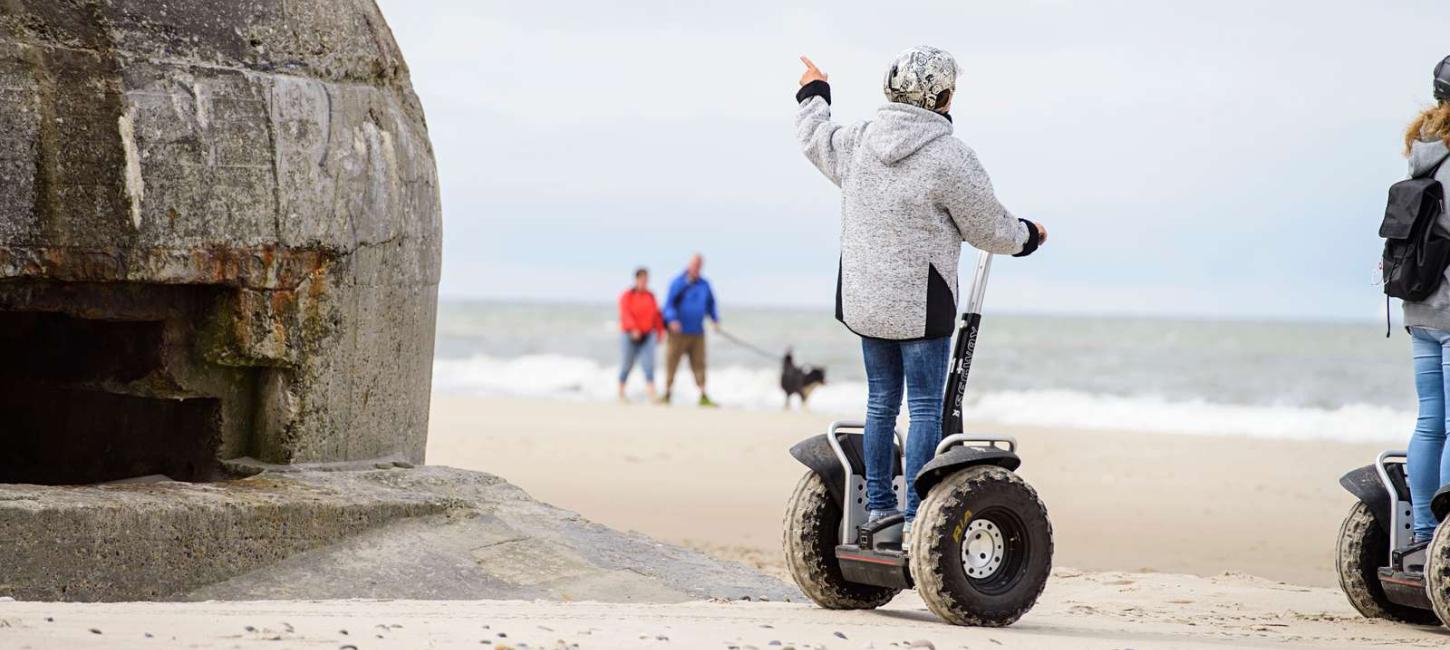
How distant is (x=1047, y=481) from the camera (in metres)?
12.6

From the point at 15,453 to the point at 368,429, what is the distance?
2.08m

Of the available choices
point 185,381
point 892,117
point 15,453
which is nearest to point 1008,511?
point 892,117

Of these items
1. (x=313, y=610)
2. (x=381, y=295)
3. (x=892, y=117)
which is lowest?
(x=313, y=610)

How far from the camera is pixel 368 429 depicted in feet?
21.4

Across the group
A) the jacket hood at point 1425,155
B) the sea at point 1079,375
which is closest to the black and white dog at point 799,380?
the sea at point 1079,375

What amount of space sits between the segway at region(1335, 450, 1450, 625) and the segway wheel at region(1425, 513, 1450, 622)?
16 centimetres

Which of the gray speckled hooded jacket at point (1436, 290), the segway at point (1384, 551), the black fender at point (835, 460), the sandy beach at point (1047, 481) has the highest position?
the gray speckled hooded jacket at point (1436, 290)

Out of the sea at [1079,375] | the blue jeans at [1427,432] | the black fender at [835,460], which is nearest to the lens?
the black fender at [835,460]

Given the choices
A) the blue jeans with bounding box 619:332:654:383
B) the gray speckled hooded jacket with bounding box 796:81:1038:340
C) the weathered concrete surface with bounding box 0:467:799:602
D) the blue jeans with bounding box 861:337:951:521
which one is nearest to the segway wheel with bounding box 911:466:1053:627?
the blue jeans with bounding box 861:337:951:521

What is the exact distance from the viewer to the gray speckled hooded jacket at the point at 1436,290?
17.3 ft

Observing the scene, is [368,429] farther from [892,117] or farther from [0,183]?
[892,117]

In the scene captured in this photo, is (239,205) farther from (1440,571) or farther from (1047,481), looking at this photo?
(1047,481)

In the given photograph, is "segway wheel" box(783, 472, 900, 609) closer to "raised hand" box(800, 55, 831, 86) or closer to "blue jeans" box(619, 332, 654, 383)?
"raised hand" box(800, 55, 831, 86)

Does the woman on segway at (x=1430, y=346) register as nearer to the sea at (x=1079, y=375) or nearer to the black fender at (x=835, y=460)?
the black fender at (x=835, y=460)
